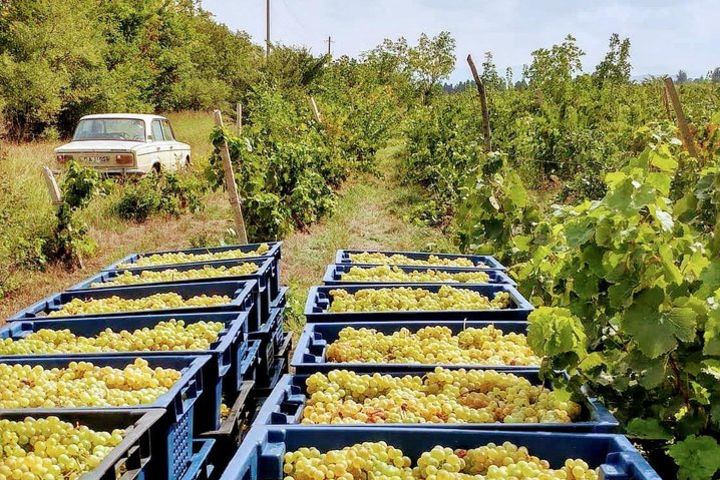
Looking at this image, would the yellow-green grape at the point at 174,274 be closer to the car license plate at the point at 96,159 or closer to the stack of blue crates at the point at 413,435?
the stack of blue crates at the point at 413,435

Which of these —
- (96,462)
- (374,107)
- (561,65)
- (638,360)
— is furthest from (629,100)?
(96,462)

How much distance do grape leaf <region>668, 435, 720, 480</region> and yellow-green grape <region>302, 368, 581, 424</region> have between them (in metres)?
0.43

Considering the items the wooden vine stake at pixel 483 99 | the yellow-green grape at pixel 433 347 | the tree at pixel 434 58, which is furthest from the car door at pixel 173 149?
the tree at pixel 434 58

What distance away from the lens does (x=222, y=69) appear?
1237 inches

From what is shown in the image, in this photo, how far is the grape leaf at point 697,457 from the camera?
2.13 meters

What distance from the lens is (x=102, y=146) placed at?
36.5ft

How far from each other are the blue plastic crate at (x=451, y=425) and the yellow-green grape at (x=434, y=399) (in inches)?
1.6

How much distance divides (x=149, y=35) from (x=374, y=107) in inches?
472

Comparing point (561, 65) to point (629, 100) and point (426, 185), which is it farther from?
point (426, 185)

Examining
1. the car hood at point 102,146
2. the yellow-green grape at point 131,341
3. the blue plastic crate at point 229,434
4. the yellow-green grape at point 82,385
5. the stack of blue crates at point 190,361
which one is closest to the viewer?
the stack of blue crates at point 190,361

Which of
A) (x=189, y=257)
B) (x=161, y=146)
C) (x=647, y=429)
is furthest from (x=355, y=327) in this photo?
(x=161, y=146)

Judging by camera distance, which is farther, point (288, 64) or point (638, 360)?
point (288, 64)

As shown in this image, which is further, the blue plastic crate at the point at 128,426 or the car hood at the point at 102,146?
the car hood at the point at 102,146

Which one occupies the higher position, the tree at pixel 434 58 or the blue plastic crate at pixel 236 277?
the tree at pixel 434 58
